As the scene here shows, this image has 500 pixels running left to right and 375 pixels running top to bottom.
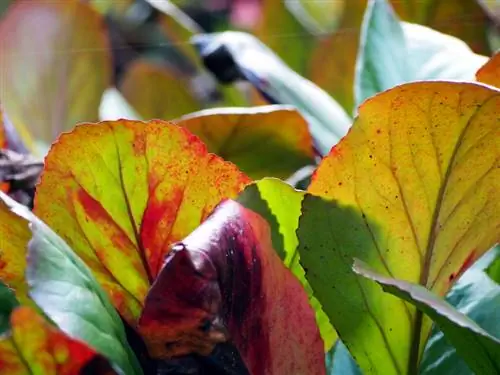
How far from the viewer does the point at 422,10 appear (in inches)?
32.4

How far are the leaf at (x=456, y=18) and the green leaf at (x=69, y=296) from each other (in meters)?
0.56

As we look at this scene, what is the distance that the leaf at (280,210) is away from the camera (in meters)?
0.35

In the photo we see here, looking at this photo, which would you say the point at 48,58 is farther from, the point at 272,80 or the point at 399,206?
the point at 399,206

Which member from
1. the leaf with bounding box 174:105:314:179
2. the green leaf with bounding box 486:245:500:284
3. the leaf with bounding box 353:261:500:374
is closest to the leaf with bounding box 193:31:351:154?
the leaf with bounding box 174:105:314:179

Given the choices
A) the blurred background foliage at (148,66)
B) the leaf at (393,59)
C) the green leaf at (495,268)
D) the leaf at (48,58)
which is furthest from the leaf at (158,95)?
the green leaf at (495,268)

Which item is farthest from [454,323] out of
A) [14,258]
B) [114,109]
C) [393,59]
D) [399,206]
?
[114,109]

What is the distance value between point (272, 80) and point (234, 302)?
28cm

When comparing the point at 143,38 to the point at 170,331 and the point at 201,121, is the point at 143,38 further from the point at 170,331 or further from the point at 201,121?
the point at 170,331

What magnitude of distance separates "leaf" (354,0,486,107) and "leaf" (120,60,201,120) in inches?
14.2

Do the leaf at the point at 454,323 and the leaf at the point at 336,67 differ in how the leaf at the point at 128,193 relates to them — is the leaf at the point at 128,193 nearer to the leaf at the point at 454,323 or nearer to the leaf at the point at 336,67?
the leaf at the point at 454,323

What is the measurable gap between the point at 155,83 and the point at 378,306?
0.61 m

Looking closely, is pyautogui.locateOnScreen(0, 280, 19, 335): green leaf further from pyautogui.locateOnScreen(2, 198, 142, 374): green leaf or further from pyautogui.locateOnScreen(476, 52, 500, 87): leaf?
pyautogui.locateOnScreen(476, 52, 500, 87): leaf

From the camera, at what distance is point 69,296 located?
293 millimetres

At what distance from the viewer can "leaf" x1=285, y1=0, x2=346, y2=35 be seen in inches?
36.6
